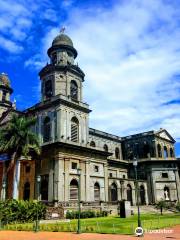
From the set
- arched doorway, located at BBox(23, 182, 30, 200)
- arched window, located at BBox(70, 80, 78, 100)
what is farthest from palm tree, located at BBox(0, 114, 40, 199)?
arched window, located at BBox(70, 80, 78, 100)

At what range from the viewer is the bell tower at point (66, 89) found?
4761cm

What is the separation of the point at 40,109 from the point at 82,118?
6.96 meters

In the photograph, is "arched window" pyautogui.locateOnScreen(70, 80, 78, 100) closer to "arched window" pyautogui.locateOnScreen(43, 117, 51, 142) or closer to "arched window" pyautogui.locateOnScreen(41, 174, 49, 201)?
"arched window" pyautogui.locateOnScreen(43, 117, 51, 142)

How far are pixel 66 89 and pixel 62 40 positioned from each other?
920 centimetres

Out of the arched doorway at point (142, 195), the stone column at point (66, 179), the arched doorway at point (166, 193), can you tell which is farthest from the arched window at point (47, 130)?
the arched doorway at point (166, 193)

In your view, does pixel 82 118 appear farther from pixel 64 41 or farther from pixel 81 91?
pixel 64 41

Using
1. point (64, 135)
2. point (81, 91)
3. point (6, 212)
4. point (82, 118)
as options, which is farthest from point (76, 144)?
point (6, 212)

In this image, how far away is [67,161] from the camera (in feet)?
148

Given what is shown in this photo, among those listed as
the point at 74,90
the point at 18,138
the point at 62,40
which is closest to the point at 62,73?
the point at 74,90

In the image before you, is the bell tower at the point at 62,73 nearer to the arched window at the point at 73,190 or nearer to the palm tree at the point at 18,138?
the palm tree at the point at 18,138

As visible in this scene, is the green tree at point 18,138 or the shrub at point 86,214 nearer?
the green tree at point 18,138

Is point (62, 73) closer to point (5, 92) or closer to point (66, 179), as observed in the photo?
point (66, 179)

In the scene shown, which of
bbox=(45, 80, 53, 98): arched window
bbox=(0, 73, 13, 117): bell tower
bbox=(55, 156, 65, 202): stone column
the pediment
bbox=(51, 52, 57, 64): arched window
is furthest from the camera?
the pediment

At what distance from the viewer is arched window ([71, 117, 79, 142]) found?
A: 48881 millimetres
